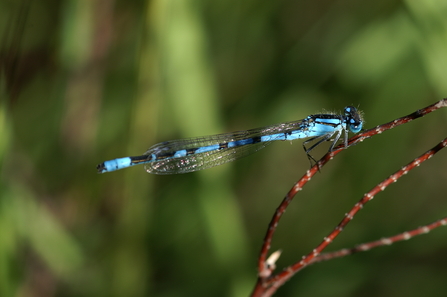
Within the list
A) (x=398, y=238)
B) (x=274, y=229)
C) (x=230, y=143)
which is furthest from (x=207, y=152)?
(x=398, y=238)

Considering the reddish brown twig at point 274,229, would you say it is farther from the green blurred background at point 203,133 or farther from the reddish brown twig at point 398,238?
the green blurred background at point 203,133

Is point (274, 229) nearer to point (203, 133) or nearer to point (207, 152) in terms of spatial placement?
point (203, 133)

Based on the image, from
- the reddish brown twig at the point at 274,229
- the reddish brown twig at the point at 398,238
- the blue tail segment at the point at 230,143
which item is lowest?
the reddish brown twig at the point at 398,238

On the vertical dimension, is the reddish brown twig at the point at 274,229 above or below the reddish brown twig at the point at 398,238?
above

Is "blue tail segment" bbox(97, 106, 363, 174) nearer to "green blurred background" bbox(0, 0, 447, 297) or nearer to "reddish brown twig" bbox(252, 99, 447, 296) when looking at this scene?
"green blurred background" bbox(0, 0, 447, 297)

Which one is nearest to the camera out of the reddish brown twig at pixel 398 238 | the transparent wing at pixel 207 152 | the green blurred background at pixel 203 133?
the reddish brown twig at pixel 398 238

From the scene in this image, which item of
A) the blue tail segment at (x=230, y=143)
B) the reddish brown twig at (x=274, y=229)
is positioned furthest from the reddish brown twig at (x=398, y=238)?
the blue tail segment at (x=230, y=143)
